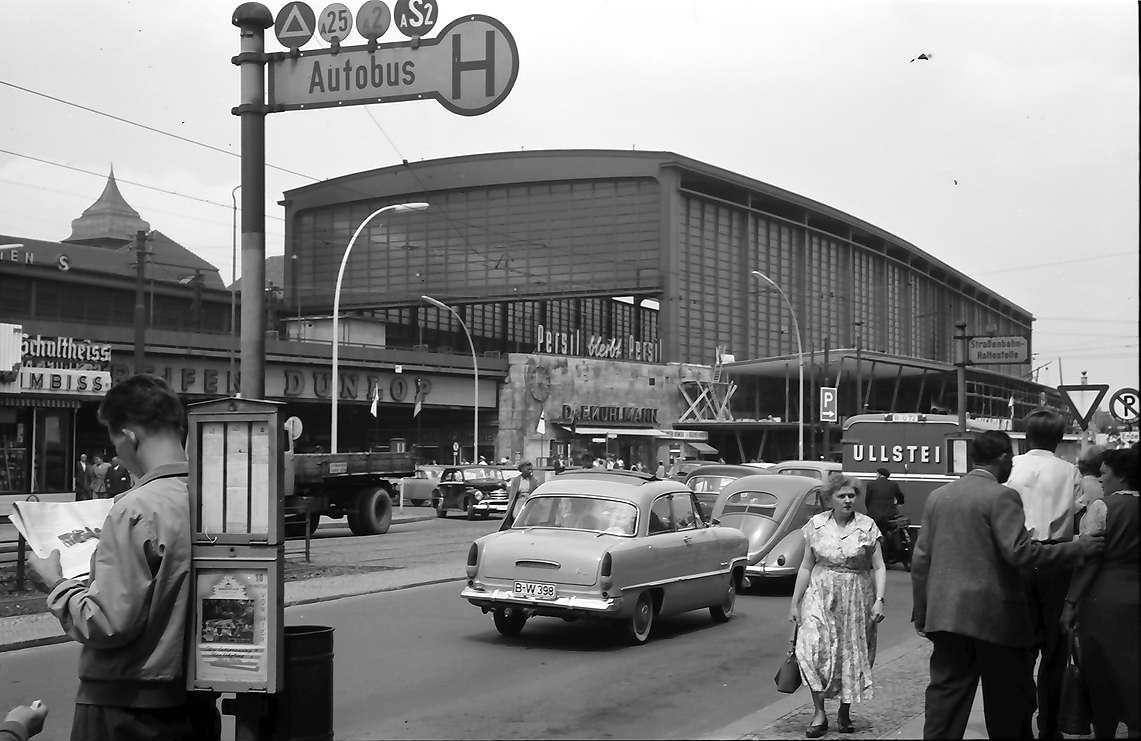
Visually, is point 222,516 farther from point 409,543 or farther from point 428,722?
point 409,543

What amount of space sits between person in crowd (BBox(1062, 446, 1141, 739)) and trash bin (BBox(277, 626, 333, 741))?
10.9ft

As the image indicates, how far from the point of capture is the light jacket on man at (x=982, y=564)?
601 centimetres

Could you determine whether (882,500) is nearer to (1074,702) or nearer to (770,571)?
(770,571)

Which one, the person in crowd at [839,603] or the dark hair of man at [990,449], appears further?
the person in crowd at [839,603]

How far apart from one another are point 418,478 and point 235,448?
127ft

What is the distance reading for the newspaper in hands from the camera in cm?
436

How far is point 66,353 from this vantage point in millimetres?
37469

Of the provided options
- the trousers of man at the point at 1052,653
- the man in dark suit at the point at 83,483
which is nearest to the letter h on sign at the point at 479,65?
the trousers of man at the point at 1052,653

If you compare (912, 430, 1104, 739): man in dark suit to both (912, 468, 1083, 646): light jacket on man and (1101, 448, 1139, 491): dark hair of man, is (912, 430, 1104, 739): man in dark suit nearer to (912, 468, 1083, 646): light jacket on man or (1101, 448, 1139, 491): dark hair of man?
(912, 468, 1083, 646): light jacket on man

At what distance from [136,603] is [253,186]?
3977mm

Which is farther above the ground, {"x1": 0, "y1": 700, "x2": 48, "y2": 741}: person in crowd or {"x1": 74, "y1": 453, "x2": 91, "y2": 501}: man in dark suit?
{"x1": 0, "y1": 700, "x2": 48, "y2": 741}: person in crowd

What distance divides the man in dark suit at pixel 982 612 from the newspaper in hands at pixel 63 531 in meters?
→ 4.00

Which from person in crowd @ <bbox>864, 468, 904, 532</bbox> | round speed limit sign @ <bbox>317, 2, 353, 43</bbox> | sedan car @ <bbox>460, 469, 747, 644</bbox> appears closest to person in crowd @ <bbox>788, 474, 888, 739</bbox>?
sedan car @ <bbox>460, 469, 747, 644</bbox>

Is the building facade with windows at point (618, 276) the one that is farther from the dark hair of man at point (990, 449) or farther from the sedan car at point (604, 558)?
the dark hair of man at point (990, 449)
